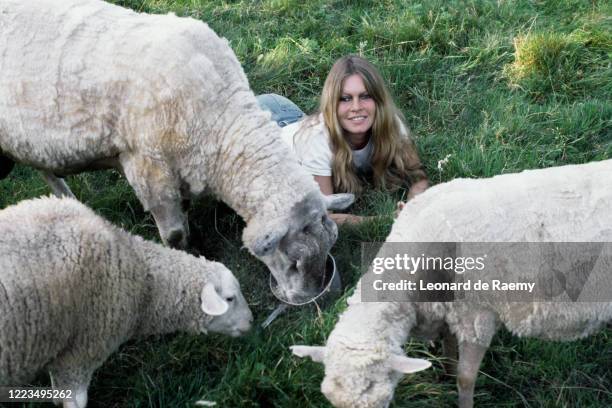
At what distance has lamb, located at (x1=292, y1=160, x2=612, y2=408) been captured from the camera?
248 centimetres

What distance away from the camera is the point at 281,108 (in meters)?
5.09

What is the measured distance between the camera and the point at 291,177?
11.7 feet

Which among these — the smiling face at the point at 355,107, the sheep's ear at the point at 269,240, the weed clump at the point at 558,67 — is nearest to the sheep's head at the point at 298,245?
the sheep's ear at the point at 269,240

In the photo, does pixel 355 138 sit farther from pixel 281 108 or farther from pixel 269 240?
pixel 269 240

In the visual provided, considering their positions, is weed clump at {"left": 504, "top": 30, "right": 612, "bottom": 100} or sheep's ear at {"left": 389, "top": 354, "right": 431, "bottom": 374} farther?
weed clump at {"left": 504, "top": 30, "right": 612, "bottom": 100}

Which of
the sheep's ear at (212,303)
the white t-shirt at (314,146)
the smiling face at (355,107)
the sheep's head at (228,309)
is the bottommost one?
the sheep's head at (228,309)

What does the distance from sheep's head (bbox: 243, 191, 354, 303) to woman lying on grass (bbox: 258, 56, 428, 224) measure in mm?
846

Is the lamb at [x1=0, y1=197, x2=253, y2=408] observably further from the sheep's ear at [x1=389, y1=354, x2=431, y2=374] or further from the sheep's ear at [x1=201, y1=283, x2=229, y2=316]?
the sheep's ear at [x1=389, y1=354, x2=431, y2=374]

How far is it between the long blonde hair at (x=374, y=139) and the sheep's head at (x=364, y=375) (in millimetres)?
2021

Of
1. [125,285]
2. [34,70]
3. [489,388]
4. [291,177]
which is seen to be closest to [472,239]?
[489,388]

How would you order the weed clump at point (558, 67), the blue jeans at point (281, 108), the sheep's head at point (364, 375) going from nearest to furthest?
1. the sheep's head at point (364, 375)
2. the blue jeans at point (281, 108)
3. the weed clump at point (558, 67)

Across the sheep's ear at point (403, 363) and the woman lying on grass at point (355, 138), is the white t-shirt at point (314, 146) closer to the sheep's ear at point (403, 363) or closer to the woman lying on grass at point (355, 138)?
the woman lying on grass at point (355, 138)

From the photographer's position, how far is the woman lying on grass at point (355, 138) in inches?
171

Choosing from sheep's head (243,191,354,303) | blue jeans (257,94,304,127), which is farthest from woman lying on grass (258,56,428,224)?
sheep's head (243,191,354,303)
